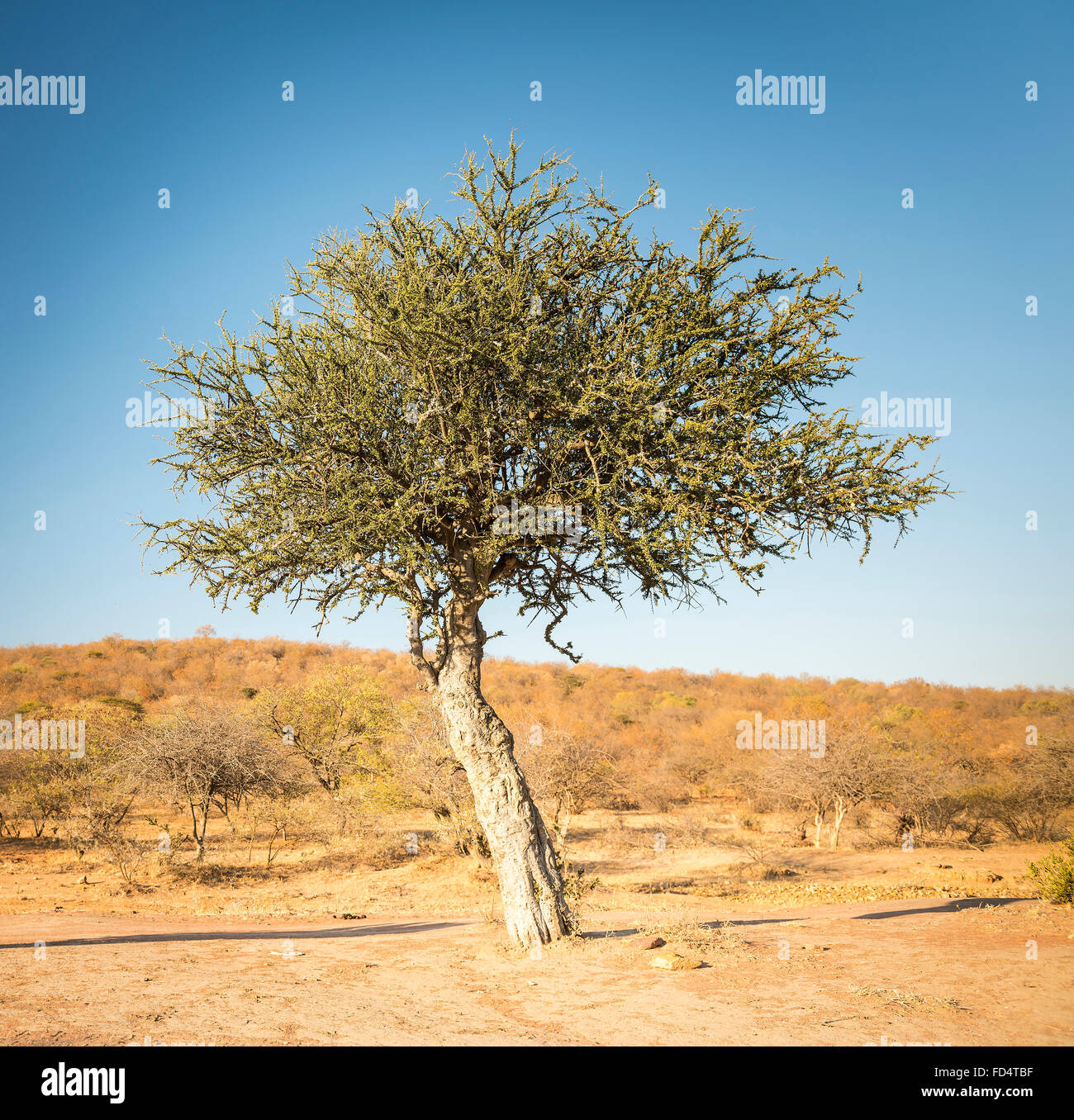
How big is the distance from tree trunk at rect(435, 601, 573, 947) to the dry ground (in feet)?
1.43

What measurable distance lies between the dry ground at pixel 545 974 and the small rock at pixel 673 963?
0.43ft

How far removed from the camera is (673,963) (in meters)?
7.67

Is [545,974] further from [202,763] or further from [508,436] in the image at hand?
[202,763]

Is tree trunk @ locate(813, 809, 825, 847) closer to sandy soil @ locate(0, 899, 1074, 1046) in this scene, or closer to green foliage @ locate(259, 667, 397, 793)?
sandy soil @ locate(0, 899, 1074, 1046)

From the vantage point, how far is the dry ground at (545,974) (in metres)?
5.77

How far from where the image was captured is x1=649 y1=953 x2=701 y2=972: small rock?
302 inches

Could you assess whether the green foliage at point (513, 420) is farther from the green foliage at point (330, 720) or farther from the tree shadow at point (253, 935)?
the green foliage at point (330, 720)

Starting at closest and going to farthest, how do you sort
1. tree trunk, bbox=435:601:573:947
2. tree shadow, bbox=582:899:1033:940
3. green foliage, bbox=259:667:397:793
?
tree trunk, bbox=435:601:573:947
tree shadow, bbox=582:899:1033:940
green foliage, bbox=259:667:397:793

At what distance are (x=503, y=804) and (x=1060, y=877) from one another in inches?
331

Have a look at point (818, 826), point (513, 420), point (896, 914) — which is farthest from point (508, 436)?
point (818, 826)

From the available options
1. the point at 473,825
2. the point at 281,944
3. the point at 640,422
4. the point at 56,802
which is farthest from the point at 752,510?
the point at 56,802

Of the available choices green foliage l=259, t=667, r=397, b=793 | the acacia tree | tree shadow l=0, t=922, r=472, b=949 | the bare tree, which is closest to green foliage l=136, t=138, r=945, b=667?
the acacia tree
